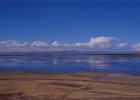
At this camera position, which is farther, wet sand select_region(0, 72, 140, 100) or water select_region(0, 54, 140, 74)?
water select_region(0, 54, 140, 74)

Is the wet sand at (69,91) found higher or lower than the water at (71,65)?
lower

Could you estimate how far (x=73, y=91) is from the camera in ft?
34.0

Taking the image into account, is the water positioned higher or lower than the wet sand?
higher

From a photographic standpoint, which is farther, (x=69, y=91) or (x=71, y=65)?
(x=71, y=65)

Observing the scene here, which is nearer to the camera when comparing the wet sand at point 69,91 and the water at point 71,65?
the wet sand at point 69,91

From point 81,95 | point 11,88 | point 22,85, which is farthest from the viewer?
point 22,85

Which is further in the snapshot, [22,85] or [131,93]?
[22,85]

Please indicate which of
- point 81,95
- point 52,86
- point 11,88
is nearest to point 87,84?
point 52,86

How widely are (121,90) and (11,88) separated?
4.44 m

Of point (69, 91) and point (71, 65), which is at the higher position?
point (71, 65)

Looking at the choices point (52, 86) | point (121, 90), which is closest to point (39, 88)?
point (52, 86)

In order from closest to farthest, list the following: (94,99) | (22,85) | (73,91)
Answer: (94,99) < (73,91) < (22,85)

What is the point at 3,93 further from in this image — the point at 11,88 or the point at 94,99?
the point at 94,99

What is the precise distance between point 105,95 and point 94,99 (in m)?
0.68
